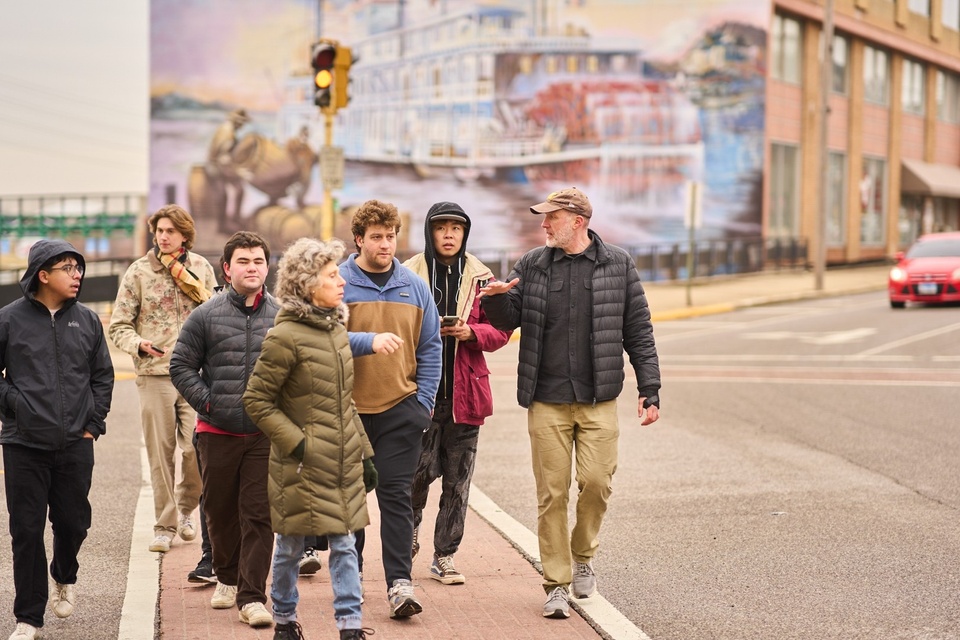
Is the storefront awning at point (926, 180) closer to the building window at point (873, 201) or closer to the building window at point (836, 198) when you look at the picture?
the building window at point (873, 201)

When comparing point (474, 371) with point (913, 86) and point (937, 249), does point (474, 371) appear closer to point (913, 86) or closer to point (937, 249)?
point (937, 249)

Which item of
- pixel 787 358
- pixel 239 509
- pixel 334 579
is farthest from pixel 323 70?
pixel 334 579

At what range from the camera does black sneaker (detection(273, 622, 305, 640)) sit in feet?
18.0

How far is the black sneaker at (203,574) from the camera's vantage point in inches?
263

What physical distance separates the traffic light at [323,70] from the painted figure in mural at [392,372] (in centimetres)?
1026

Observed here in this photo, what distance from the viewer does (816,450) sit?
1111 cm

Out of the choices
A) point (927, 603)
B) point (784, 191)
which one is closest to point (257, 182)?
point (784, 191)

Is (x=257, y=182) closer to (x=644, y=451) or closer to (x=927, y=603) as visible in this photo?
(x=644, y=451)

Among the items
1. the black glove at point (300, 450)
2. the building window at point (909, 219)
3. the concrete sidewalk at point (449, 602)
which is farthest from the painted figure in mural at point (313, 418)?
the building window at point (909, 219)

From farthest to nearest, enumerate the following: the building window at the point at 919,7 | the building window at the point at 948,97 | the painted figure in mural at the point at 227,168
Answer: the building window at the point at 948,97
the building window at the point at 919,7
the painted figure in mural at the point at 227,168

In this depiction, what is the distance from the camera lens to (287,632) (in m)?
5.48

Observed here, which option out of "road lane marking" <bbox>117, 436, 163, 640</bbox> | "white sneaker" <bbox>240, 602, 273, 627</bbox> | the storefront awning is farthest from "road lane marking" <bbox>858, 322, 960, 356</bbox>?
the storefront awning

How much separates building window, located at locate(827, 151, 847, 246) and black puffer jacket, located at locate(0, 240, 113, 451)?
140 feet

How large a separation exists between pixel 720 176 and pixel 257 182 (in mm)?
14373
